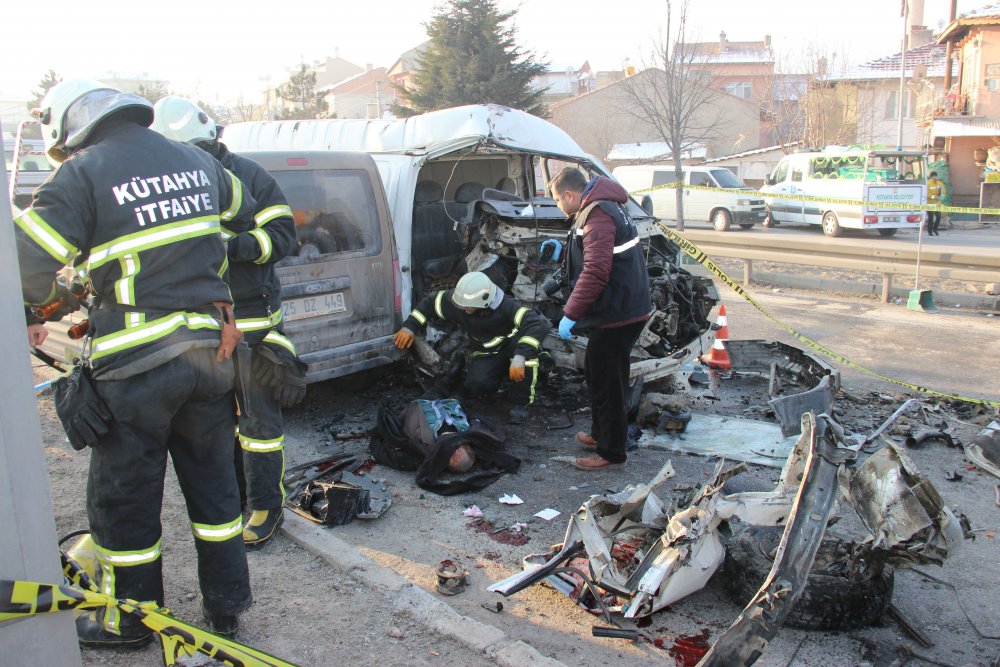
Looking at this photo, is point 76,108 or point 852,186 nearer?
point 76,108

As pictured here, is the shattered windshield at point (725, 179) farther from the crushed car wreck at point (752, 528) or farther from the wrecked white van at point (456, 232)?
the crushed car wreck at point (752, 528)

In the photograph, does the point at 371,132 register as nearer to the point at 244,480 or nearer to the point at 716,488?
the point at 244,480

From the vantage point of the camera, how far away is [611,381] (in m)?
4.95

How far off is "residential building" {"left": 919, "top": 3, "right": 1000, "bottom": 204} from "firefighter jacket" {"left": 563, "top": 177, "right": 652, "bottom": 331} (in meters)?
27.8

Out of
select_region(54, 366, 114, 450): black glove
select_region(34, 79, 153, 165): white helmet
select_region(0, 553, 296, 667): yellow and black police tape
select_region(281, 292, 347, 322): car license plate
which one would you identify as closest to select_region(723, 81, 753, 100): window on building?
select_region(281, 292, 347, 322): car license plate

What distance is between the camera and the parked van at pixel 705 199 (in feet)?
70.7

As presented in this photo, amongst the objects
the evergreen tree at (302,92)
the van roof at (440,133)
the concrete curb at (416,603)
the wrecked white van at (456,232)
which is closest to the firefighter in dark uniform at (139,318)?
the concrete curb at (416,603)

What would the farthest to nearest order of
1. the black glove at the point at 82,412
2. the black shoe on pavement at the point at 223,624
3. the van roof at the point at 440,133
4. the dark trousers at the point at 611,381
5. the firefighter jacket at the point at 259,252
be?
the van roof at the point at 440,133 → the dark trousers at the point at 611,381 → the firefighter jacket at the point at 259,252 → the black shoe on pavement at the point at 223,624 → the black glove at the point at 82,412

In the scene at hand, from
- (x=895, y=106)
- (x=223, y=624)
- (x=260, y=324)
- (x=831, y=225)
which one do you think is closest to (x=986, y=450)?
(x=260, y=324)

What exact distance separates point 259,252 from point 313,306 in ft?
5.48

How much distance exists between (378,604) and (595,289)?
91.2 inches

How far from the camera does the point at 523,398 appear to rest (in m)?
5.83

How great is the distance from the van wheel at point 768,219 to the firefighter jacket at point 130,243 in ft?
69.6

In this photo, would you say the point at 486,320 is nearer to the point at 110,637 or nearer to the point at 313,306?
the point at 313,306
